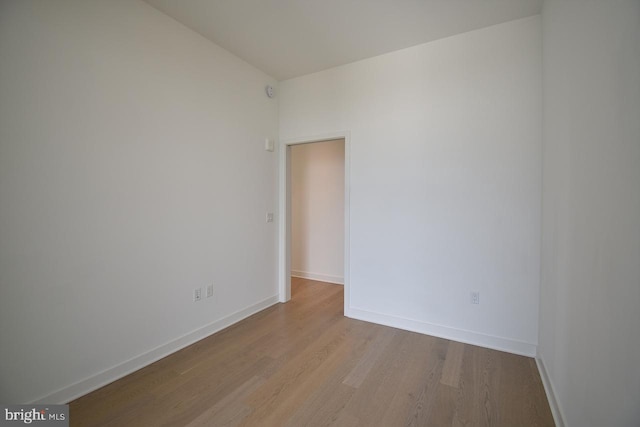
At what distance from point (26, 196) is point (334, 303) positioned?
2928 mm

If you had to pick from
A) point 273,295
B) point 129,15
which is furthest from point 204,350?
point 129,15

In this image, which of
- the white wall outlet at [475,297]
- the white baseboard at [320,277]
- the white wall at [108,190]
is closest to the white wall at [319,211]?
the white baseboard at [320,277]

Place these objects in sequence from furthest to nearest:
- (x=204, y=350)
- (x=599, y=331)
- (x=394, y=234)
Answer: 1. (x=394, y=234)
2. (x=204, y=350)
3. (x=599, y=331)

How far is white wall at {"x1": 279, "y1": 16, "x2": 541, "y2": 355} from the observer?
2.25 metres

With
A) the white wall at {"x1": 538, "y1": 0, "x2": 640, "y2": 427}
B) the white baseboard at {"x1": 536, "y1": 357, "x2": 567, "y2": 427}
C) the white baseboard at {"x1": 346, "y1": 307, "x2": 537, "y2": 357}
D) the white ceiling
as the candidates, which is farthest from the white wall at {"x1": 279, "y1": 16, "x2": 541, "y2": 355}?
the white wall at {"x1": 538, "y1": 0, "x2": 640, "y2": 427}

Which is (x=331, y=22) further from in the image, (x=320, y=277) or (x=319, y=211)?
(x=320, y=277)

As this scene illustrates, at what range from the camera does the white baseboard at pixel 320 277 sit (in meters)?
4.35

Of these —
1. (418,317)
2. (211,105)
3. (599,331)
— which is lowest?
(418,317)

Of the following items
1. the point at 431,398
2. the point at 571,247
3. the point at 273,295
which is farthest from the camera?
the point at 273,295

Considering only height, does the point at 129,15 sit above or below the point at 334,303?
above

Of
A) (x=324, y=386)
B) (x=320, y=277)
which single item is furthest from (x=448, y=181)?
(x=320, y=277)

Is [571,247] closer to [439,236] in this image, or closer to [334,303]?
[439,236]

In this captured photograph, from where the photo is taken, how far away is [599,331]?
1.00 m

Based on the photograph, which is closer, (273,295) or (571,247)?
(571,247)
